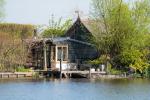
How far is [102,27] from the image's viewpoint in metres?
69.6

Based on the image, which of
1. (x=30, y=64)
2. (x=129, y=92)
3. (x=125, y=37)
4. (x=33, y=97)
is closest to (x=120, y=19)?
(x=125, y=37)

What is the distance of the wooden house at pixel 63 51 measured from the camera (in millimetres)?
66062

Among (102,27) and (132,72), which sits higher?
(102,27)

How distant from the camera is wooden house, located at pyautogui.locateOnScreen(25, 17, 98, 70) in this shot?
66062 millimetres

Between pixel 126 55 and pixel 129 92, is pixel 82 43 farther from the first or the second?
pixel 129 92

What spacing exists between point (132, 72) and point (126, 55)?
203 cm

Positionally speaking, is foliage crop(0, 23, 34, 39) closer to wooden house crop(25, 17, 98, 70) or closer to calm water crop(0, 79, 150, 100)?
wooden house crop(25, 17, 98, 70)

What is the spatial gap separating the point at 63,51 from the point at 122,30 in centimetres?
661

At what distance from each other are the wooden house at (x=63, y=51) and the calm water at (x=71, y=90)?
945cm

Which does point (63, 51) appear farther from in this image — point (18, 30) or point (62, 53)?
point (18, 30)

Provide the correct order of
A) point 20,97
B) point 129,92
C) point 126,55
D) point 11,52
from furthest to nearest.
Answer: point 126,55, point 11,52, point 129,92, point 20,97

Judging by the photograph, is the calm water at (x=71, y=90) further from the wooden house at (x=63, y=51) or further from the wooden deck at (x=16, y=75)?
the wooden house at (x=63, y=51)

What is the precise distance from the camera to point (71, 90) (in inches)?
1855

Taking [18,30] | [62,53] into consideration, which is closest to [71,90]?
[62,53]
